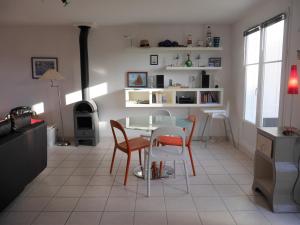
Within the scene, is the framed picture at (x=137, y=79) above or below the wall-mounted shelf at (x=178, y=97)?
above

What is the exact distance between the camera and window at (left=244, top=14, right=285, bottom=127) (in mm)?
3043

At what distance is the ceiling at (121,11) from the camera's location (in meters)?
3.26

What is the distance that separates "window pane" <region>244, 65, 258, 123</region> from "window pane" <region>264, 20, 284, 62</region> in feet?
1.26

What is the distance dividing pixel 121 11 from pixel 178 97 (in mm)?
1921

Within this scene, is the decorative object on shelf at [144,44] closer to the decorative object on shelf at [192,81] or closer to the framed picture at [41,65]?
the decorative object on shelf at [192,81]

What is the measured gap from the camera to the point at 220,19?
421cm

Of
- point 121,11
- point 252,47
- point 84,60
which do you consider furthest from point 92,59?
point 252,47

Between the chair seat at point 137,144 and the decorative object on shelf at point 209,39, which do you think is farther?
the decorative object on shelf at point 209,39

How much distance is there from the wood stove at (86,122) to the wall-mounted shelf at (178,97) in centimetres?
67

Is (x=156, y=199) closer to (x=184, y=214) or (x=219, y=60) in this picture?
(x=184, y=214)

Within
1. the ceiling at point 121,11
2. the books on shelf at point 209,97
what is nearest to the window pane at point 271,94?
the ceiling at point 121,11

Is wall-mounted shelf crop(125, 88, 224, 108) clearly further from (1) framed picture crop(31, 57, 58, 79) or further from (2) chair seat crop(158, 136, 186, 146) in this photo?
(1) framed picture crop(31, 57, 58, 79)

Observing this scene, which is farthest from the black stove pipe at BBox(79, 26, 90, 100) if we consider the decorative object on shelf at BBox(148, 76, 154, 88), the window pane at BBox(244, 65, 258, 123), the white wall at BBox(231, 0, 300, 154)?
the window pane at BBox(244, 65, 258, 123)

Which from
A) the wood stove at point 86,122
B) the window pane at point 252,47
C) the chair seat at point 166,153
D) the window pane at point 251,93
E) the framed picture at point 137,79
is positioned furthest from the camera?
the framed picture at point 137,79
